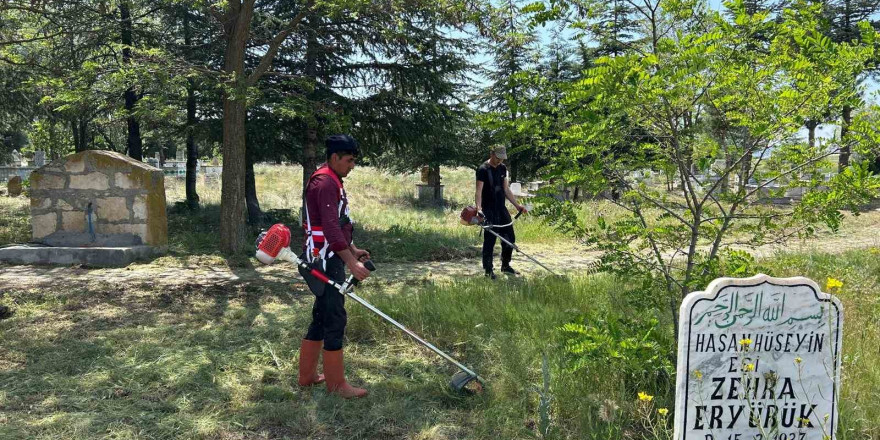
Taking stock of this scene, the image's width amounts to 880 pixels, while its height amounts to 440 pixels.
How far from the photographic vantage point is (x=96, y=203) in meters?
8.73

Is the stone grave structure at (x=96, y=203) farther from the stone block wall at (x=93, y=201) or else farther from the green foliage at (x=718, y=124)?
the green foliage at (x=718, y=124)

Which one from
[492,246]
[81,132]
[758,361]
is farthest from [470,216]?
[81,132]

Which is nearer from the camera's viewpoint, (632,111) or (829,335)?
(829,335)

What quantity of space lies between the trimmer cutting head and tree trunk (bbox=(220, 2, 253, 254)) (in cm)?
567

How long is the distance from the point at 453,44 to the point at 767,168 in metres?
8.68

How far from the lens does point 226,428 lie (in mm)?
3410

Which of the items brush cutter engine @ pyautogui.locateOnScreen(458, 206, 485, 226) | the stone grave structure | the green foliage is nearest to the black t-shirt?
brush cutter engine @ pyautogui.locateOnScreen(458, 206, 485, 226)

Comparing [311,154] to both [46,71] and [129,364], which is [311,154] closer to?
[46,71]

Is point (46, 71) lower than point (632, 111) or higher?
higher

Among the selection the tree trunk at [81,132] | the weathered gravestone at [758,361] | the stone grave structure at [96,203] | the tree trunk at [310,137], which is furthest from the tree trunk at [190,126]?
the weathered gravestone at [758,361]

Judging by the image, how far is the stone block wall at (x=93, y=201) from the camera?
28.5 feet

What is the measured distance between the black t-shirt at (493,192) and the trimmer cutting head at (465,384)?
3.66 metres

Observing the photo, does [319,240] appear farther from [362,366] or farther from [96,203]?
[96,203]

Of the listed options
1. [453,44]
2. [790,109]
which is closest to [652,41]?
[790,109]
